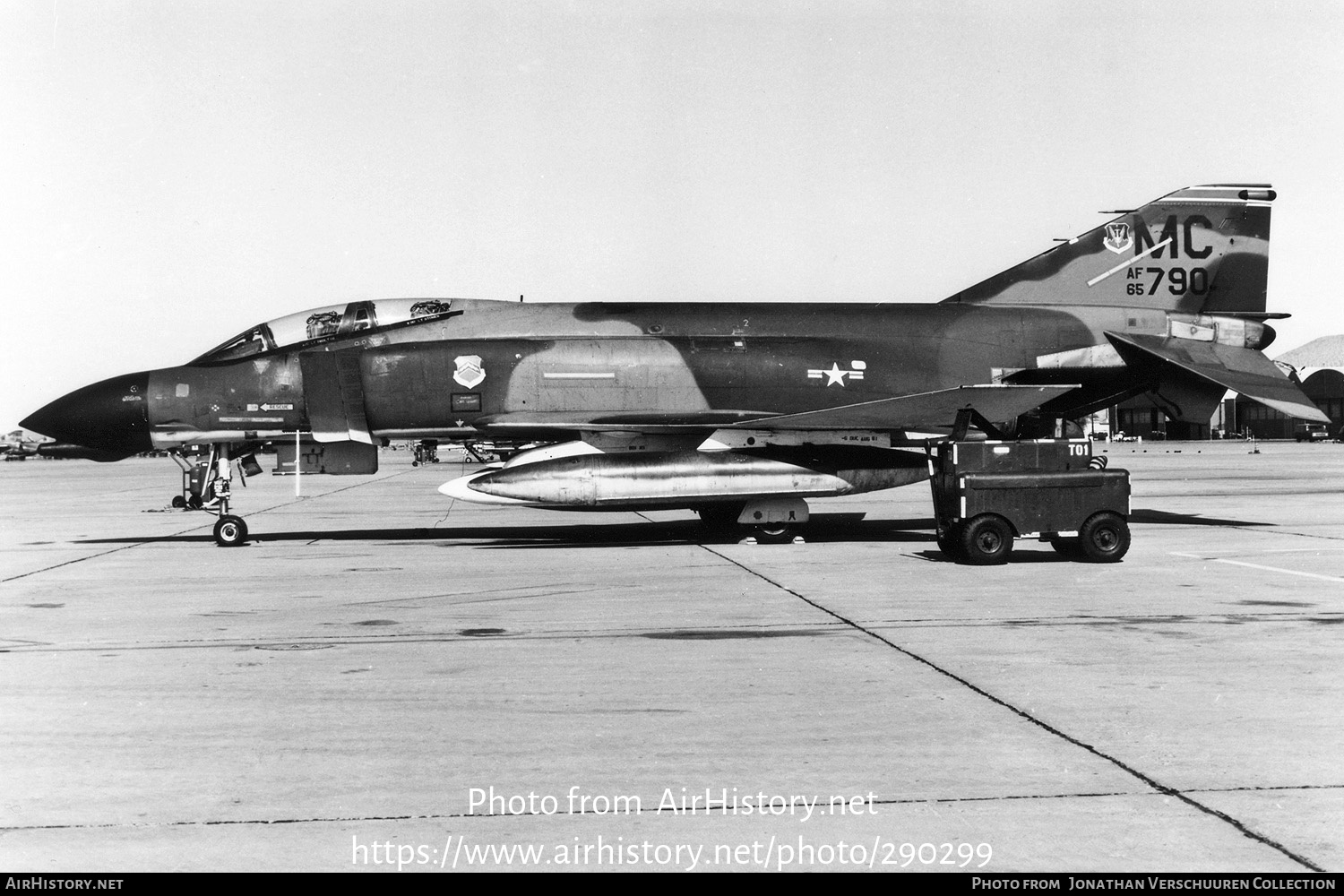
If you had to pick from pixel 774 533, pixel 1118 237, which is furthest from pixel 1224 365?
pixel 774 533

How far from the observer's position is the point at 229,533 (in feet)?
49.8

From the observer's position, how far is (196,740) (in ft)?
17.4

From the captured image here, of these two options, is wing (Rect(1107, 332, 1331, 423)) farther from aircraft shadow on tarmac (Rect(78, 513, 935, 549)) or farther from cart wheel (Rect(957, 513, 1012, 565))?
cart wheel (Rect(957, 513, 1012, 565))

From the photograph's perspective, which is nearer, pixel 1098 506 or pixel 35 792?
pixel 35 792

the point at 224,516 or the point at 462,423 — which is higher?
the point at 462,423

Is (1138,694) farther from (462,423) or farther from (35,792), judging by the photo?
(462,423)

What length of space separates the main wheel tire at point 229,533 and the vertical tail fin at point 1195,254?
11869 mm

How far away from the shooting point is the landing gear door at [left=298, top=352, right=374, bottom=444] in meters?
15.1

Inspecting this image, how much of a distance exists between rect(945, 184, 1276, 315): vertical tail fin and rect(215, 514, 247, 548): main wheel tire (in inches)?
467

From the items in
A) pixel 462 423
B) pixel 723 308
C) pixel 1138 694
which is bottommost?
pixel 1138 694

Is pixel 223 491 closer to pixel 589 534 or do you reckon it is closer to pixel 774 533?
pixel 589 534

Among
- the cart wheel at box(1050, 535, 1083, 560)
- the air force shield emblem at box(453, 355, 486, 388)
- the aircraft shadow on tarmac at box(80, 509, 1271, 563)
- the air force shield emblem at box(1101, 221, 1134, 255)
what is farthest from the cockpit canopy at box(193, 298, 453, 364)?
the air force shield emblem at box(1101, 221, 1134, 255)
